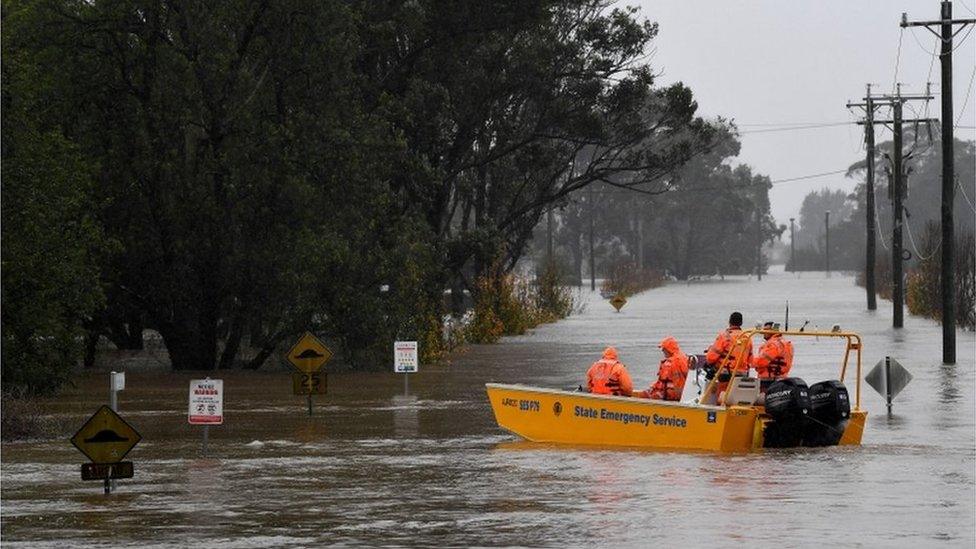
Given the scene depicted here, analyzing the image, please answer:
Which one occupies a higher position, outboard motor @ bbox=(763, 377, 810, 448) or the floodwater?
outboard motor @ bbox=(763, 377, 810, 448)

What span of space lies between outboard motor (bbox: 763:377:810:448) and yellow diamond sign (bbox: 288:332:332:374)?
7.93 m

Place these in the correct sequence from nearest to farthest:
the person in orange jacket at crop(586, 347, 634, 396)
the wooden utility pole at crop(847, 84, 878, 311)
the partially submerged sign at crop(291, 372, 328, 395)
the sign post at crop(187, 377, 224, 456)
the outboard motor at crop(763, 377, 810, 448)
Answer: the sign post at crop(187, 377, 224, 456), the outboard motor at crop(763, 377, 810, 448), the person in orange jacket at crop(586, 347, 634, 396), the partially submerged sign at crop(291, 372, 328, 395), the wooden utility pole at crop(847, 84, 878, 311)

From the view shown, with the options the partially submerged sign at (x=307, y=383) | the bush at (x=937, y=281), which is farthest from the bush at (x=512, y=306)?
the partially submerged sign at (x=307, y=383)

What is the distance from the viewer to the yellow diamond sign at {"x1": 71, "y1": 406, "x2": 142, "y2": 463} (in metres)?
18.4

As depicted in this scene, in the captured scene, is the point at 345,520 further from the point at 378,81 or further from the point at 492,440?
the point at 378,81

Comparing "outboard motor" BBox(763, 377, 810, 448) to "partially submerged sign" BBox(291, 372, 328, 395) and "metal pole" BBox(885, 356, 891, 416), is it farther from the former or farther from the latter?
"partially submerged sign" BBox(291, 372, 328, 395)

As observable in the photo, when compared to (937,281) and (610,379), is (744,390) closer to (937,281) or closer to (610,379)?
(610,379)

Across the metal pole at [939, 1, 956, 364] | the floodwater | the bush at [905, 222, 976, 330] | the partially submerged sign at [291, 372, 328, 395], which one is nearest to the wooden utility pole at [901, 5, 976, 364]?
the metal pole at [939, 1, 956, 364]

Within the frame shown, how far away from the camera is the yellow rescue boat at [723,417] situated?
22438 millimetres

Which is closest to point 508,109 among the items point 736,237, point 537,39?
point 537,39

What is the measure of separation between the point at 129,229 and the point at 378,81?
13752 millimetres

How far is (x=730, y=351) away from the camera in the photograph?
75.3 feet

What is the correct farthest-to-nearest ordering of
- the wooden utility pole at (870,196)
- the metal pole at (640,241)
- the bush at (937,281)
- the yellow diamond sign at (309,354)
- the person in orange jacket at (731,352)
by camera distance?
the metal pole at (640,241) < the wooden utility pole at (870,196) < the bush at (937,281) < the yellow diamond sign at (309,354) < the person in orange jacket at (731,352)

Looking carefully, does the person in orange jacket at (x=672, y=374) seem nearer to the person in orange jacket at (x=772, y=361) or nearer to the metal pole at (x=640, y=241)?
the person in orange jacket at (x=772, y=361)
